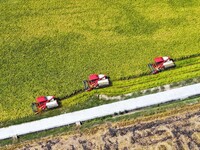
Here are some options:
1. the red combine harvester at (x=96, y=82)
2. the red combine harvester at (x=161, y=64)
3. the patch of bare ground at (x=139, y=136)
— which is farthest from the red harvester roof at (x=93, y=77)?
the red combine harvester at (x=161, y=64)

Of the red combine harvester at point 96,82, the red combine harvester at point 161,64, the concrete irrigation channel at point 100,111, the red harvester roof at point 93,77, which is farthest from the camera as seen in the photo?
the red combine harvester at point 161,64

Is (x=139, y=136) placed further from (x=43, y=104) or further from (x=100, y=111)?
(x=43, y=104)

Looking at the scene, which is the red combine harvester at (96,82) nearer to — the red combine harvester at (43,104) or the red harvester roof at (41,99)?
the red combine harvester at (43,104)

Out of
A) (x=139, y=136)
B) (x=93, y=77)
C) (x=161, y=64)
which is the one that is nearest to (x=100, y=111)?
(x=93, y=77)

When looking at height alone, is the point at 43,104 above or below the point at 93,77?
below

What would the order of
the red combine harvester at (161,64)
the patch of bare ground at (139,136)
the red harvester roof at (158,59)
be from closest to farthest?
1. the patch of bare ground at (139,136)
2. the red combine harvester at (161,64)
3. the red harvester roof at (158,59)

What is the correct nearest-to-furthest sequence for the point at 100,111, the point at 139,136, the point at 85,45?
1. the point at 139,136
2. the point at 100,111
3. the point at 85,45

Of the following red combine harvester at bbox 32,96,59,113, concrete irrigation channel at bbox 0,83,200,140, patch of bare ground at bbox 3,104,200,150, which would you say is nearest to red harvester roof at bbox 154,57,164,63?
concrete irrigation channel at bbox 0,83,200,140
